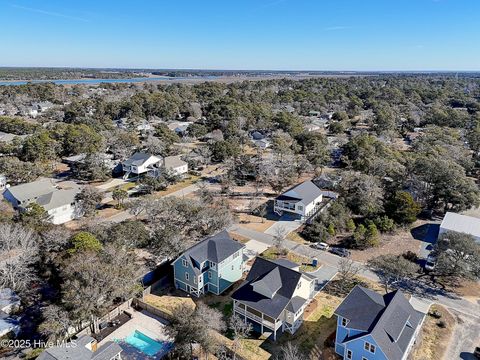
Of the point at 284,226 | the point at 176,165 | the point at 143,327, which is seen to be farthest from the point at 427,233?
the point at 176,165

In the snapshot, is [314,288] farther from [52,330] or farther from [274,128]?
[274,128]

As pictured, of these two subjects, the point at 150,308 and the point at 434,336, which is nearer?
the point at 434,336

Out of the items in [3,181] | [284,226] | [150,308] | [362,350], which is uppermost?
[362,350]

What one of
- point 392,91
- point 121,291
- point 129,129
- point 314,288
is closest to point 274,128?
point 129,129

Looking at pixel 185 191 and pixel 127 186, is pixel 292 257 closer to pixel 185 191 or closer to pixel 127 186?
pixel 185 191

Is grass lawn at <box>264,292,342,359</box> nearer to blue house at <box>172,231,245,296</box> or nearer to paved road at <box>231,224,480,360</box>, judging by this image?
paved road at <box>231,224,480,360</box>

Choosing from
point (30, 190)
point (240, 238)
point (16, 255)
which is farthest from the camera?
point (30, 190)

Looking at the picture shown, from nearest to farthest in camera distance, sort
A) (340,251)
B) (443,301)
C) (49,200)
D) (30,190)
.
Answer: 1. (443,301)
2. (340,251)
3. (49,200)
4. (30,190)
